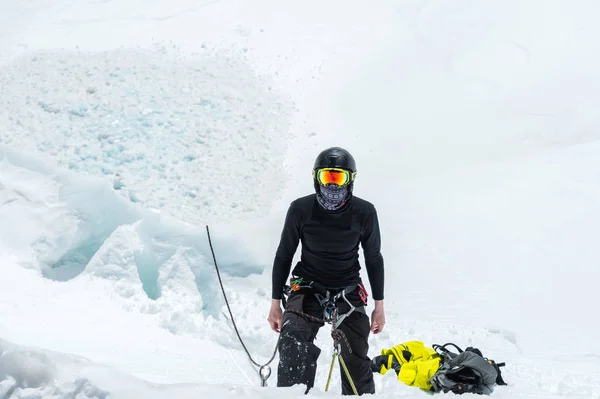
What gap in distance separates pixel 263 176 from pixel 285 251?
7.33m

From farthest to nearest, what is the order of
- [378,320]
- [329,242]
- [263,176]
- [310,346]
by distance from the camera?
[263,176] → [378,320] → [329,242] → [310,346]

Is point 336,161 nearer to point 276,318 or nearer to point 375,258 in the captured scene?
point 375,258

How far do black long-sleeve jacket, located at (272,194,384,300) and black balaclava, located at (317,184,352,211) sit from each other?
0.20 feet

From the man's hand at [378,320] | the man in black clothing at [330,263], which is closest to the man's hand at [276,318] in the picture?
the man in black clothing at [330,263]

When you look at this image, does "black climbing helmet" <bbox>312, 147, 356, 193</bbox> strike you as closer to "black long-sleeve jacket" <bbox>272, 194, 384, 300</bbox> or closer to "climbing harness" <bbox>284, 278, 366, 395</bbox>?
"black long-sleeve jacket" <bbox>272, 194, 384, 300</bbox>

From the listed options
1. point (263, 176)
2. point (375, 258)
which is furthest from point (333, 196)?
point (263, 176)

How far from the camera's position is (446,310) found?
8219 mm

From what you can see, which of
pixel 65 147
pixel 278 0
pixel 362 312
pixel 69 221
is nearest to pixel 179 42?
pixel 278 0

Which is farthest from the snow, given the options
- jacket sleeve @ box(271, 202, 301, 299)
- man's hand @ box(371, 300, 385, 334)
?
jacket sleeve @ box(271, 202, 301, 299)

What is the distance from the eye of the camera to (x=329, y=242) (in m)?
4.30

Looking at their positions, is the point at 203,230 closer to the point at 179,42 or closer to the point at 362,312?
the point at 362,312

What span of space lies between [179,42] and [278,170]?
6026mm

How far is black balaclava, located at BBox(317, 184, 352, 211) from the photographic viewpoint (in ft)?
13.6

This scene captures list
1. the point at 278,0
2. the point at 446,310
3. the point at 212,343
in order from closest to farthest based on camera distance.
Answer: the point at 212,343 → the point at 446,310 → the point at 278,0
